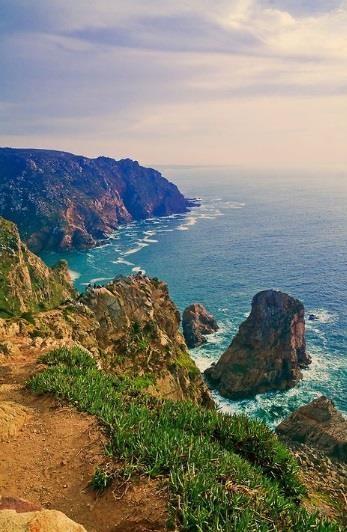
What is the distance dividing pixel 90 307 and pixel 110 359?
317 inches

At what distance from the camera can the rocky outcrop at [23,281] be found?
265ft

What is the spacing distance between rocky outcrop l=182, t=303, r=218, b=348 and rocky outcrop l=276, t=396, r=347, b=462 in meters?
35.0

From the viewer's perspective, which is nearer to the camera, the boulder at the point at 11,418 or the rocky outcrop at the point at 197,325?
the boulder at the point at 11,418

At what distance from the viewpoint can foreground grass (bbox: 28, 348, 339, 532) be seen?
1203cm

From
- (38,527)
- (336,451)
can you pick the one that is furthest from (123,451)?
(336,451)

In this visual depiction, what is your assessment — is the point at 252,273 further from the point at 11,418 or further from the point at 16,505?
the point at 16,505

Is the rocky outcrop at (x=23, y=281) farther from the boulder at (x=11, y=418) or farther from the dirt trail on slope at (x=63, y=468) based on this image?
the dirt trail on slope at (x=63, y=468)

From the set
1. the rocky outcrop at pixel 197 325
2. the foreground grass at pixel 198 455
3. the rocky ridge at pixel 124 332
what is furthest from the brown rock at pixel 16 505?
the rocky outcrop at pixel 197 325

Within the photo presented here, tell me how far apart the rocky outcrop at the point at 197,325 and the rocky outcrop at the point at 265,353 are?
42.7 ft

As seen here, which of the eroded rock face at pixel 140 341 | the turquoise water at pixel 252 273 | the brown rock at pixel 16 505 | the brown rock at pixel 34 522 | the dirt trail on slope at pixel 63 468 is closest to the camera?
the brown rock at pixel 34 522

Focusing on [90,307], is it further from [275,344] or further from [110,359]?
[275,344]

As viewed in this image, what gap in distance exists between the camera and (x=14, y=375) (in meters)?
23.8

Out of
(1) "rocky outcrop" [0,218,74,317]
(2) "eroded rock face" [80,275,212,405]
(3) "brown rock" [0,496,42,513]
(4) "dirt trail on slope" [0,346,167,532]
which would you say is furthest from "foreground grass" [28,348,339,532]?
(1) "rocky outcrop" [0,218,74,317]

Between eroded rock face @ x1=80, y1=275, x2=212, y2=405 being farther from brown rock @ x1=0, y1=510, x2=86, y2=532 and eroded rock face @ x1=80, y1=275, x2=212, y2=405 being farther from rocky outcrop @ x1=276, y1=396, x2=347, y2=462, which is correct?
brown rock @ x1=0, y1=510, x2=86, y2=532
